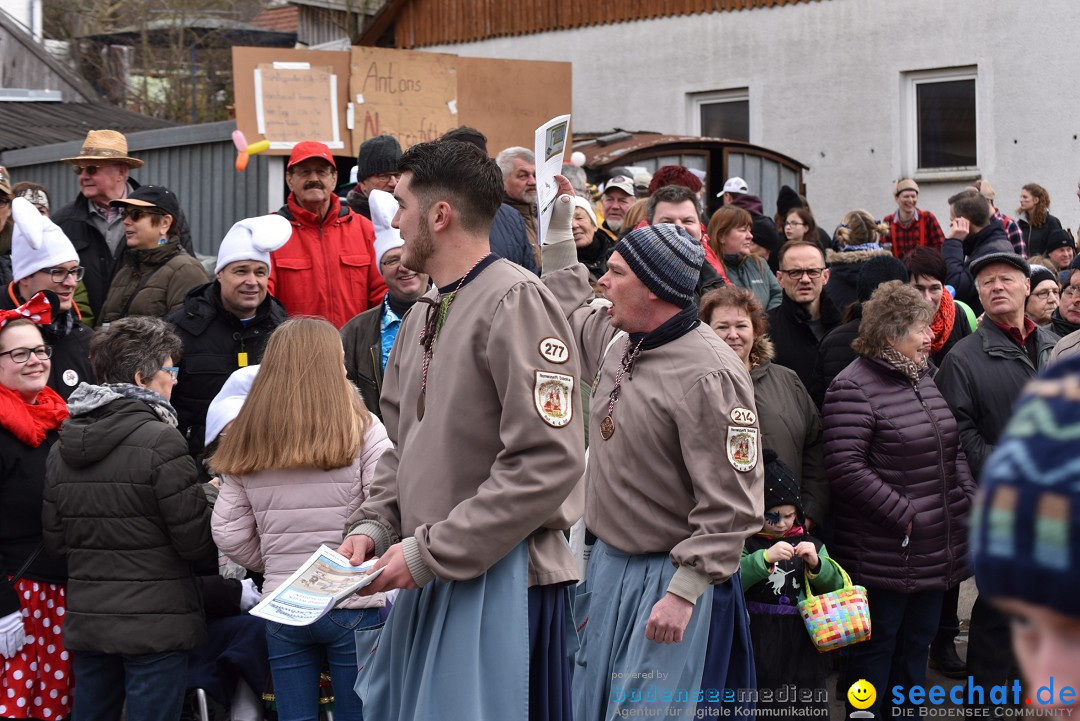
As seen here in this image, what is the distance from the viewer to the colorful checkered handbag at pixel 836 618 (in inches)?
214

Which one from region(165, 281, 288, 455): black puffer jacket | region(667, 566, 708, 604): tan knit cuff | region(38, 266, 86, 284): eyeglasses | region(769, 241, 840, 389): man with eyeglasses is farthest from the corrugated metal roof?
region(667, 566, 708, 604): tan knit cuff

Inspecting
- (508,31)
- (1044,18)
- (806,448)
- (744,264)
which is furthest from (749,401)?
(508,31)

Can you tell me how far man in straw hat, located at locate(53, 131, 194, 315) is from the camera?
763 cm

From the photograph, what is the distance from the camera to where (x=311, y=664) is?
16.1 feet

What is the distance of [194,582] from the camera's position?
5137 mm

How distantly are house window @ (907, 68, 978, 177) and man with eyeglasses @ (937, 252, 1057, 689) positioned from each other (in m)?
12.1

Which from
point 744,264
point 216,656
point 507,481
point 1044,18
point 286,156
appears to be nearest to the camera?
point 507,481

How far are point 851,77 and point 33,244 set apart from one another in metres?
14.8

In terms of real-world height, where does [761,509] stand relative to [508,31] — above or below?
below

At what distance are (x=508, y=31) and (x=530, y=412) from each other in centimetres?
2057

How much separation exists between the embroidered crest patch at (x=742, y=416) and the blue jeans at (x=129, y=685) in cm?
250

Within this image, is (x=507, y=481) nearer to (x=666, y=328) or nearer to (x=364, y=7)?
(x=666, y=328)

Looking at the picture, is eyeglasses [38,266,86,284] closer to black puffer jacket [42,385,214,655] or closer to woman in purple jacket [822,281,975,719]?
black puffer jacket [42,385,214,655]

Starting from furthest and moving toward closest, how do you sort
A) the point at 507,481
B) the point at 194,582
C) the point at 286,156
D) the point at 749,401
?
the point at 286,156, the point at 194,582, the point at 749,401, the point at 507,481
